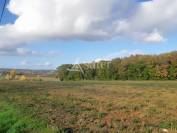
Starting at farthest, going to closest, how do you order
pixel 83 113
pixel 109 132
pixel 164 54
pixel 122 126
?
pixel 164 54 → pixel 83 113 → pixel 122 126 → pixel 109 132

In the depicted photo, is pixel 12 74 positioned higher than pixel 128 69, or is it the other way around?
pixel 128 69

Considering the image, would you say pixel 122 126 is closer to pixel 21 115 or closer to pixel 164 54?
pixel 21 115

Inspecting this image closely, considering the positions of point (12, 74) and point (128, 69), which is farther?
point (128, 69)

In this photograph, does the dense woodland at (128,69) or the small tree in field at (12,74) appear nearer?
the small tree in field at (12,74)

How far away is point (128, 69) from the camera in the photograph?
84625 millimetres

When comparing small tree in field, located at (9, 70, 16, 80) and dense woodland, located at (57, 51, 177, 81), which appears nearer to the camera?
small tree in field, located at (9, 70, 16, 80)

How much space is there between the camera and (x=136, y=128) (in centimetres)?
1169

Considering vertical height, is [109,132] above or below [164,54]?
below

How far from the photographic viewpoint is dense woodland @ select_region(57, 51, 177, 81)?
81150mm

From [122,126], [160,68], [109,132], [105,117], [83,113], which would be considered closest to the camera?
[109,132]

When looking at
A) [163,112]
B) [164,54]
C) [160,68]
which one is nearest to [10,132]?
[163,112]

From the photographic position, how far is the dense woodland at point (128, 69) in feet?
266

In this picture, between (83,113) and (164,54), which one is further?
(164,54)

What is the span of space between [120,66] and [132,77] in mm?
3204
